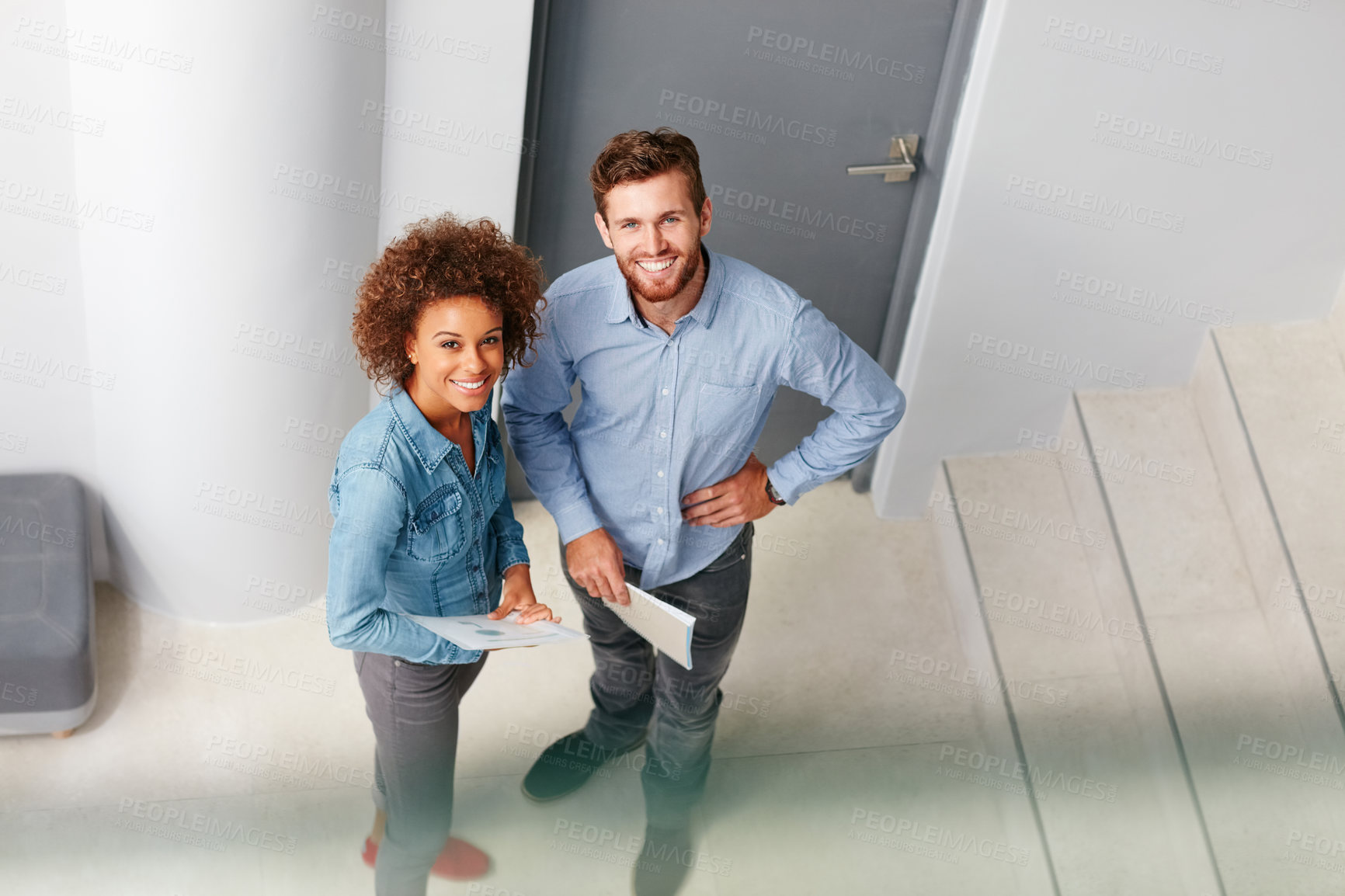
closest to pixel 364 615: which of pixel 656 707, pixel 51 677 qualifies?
pixel 656 707

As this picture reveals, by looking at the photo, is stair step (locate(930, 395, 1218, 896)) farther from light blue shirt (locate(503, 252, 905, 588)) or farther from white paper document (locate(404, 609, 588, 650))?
white paper document (locate(404, 609, 588, 650))

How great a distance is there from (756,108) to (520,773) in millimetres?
1664

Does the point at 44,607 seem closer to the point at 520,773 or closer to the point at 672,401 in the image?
the point at 520,773

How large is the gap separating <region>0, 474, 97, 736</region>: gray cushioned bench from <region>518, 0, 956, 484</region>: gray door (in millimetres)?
1287

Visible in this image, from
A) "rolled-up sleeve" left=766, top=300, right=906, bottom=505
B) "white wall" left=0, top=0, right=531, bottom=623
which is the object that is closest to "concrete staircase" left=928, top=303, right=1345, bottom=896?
"rolled-up sleeve" left=766, top=300, right=906, bottom=505

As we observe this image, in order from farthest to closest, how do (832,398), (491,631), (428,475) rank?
(832,398) < (491,631) < (428,475)

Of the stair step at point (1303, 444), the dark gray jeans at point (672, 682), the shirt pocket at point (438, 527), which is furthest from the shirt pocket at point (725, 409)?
the stair step at point (1303, 444)

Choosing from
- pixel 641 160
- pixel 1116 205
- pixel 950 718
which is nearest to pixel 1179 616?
pixel 950 718

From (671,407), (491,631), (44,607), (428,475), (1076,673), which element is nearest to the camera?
(428,475)

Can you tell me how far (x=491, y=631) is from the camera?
197 centimetres

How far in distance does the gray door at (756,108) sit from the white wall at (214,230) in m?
0.18

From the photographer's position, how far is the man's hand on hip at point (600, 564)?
7.33 feet

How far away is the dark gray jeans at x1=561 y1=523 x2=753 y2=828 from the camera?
2.40 metres

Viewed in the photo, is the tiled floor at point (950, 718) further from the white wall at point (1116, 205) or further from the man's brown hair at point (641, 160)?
the man's brown hair at point (641, 160)
